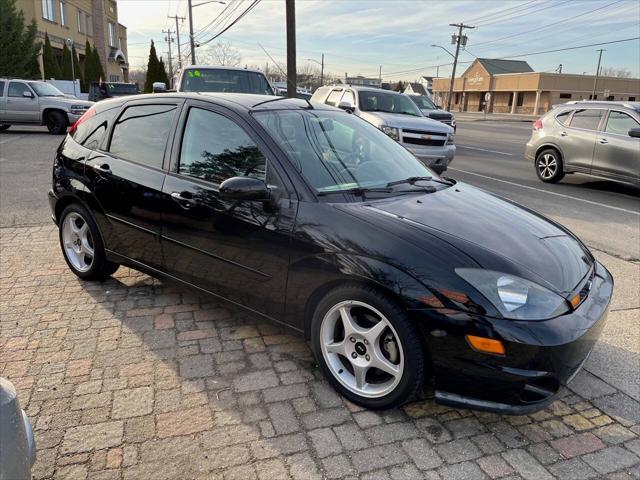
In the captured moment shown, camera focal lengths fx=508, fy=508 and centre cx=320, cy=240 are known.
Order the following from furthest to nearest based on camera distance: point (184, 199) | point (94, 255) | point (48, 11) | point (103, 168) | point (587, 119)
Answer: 1. point (48, 11)
2. point (587, 119)
3. point (94, 255)
4. point (103, 168)
5. point (184, 199)

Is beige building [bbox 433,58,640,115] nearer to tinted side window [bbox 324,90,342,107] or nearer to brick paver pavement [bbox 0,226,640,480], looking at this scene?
tinted side window [bbox 324,90,342,107]

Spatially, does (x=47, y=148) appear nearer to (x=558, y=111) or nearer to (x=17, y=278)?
(x=17, y=278)

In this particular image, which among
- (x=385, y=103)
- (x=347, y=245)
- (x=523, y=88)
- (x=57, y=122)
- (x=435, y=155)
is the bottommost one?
(x=57, y=122)

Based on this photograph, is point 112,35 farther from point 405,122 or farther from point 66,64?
point 405,122

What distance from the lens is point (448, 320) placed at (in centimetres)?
243

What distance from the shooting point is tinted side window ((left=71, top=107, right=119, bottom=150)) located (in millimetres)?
4188

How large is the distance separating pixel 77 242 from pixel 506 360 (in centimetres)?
370

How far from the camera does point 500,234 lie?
2881mm

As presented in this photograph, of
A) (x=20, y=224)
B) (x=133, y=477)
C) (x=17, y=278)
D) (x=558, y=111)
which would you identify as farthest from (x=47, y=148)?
(x=133, y=477)

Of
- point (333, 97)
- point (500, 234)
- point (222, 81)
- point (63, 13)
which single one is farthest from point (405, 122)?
point (63, 13)

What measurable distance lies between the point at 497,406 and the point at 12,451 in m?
2.01

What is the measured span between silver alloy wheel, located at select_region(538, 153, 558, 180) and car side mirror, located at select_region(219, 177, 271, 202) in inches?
367

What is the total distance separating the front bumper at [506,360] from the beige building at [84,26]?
3638cm

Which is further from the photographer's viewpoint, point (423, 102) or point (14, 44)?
point (14, 44)
